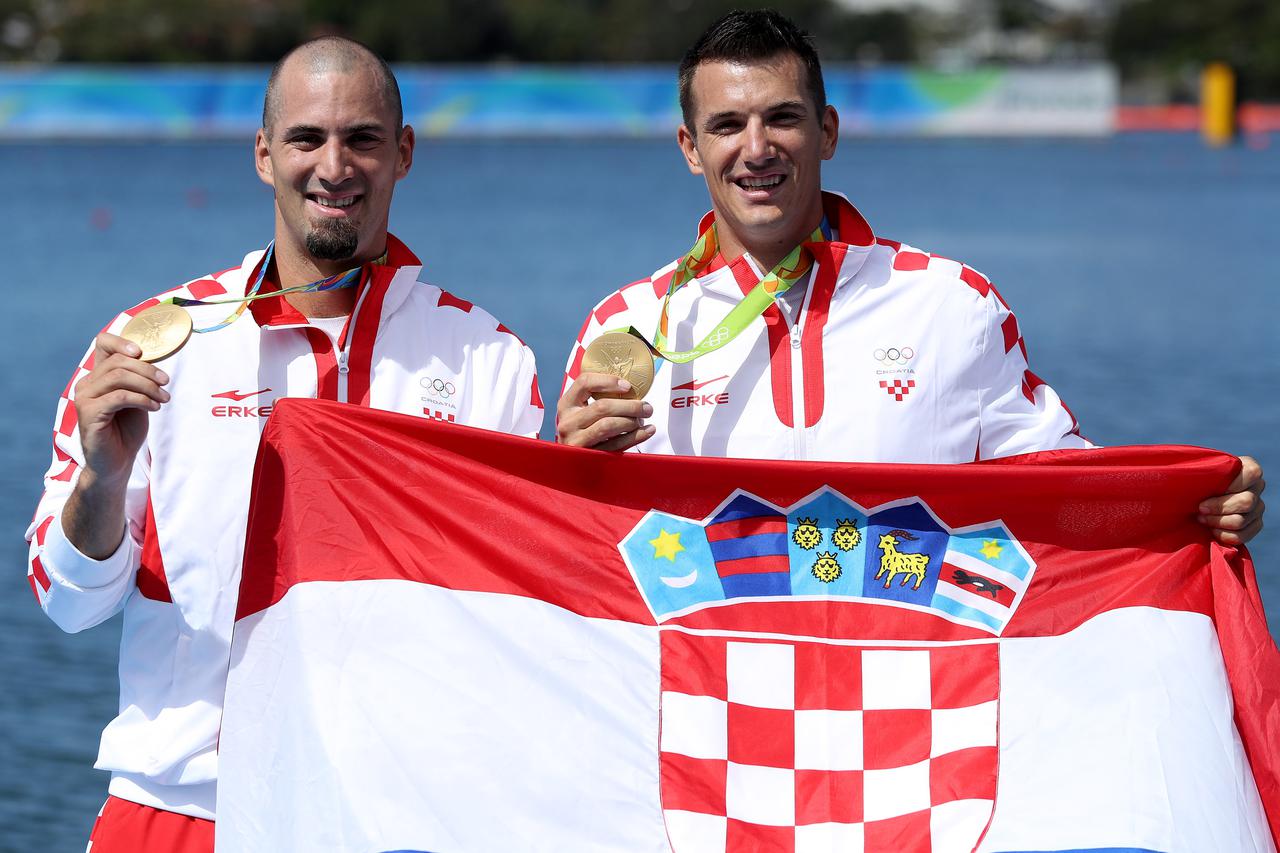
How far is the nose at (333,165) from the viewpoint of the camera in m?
4.26

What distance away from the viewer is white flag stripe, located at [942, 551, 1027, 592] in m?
4.54

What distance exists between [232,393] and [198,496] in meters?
0.28

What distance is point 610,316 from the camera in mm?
4770

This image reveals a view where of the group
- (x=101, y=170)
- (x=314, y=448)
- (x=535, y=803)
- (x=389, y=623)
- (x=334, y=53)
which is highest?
(x=101, y=170)

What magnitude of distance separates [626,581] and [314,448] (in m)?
0.89

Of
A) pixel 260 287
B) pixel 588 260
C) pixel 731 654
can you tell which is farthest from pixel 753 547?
pixel 588 260

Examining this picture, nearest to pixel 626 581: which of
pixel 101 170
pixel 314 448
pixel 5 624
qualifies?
pixel 314 448

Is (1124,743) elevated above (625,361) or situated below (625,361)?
below

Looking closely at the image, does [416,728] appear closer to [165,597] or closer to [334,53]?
[165,597]

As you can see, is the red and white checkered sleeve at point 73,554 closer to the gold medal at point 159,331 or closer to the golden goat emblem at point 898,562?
the gold medal at point 159,331

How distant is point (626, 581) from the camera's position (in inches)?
177

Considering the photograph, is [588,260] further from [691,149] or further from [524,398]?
[524,398]

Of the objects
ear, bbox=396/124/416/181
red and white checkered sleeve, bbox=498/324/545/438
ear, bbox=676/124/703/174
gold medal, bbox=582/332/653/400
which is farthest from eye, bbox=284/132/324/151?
ear, bbox=676/124/703/174

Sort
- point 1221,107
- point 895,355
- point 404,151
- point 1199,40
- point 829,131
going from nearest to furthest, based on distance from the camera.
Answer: point 404,151
point 895,355
point 829,131
point 1221,107
point 1199,40
